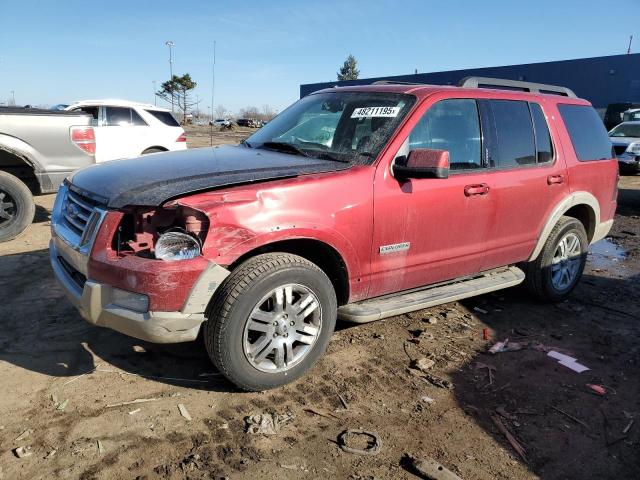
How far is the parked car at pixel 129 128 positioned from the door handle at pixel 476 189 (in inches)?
275

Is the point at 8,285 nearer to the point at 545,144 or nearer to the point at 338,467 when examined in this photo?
the point at 338,467

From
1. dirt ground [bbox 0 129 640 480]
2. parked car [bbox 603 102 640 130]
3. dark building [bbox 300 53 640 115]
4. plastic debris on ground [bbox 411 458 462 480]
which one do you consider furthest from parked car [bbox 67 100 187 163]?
dark building [bbox 300 53 640 115]

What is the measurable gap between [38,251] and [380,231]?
4.58 meters

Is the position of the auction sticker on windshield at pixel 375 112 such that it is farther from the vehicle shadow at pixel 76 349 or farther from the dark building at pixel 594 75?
the dark building at pixel 594 75

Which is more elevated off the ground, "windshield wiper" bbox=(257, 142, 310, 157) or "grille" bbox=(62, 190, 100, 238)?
"windshield wiper" bbox=(257, 142, 310, 157)

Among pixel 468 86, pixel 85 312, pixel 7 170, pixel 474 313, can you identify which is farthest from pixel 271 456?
pixel 7 170

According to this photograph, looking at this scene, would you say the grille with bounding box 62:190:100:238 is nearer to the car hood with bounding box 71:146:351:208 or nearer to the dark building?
the car hood with bounding box 71:146:351:208

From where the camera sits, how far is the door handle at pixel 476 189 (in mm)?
3807

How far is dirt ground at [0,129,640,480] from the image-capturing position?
2.55 m

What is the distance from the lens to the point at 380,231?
11.1 ft

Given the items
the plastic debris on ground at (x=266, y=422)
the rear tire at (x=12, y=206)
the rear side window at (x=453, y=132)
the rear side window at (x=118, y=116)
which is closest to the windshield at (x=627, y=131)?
the rear side window at (x=118, y=116)

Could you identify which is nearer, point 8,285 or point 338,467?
point 338,467

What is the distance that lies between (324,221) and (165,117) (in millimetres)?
7910

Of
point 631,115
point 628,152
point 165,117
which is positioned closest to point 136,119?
point 165,117
